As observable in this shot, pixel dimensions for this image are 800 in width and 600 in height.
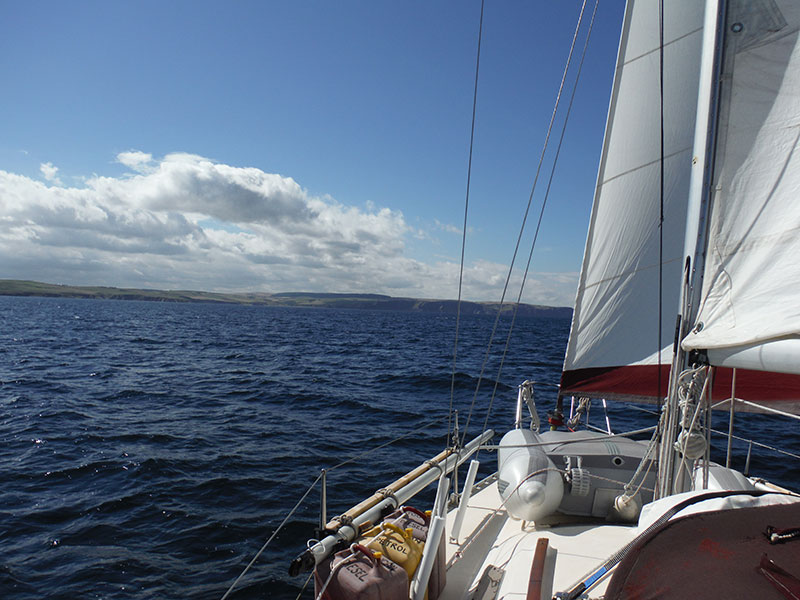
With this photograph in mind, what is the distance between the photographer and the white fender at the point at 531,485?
4.52m

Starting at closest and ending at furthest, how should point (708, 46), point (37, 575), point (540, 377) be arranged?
1. point (708, 46)
2. point (37, 575)
3. point (540, 377)

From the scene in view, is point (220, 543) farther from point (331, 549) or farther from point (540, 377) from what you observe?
point (540, 377)

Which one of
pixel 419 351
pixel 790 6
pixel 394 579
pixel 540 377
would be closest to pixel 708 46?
pixel 790 6

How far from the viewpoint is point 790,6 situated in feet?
9.97

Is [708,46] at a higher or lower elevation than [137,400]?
higher

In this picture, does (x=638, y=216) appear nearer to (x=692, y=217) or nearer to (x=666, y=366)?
(x=666, y=366)

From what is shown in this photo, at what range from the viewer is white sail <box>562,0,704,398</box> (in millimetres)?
4926

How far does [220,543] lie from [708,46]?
8.52m

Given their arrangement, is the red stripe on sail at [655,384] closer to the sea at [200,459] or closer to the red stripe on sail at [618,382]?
the red stripe on sail at [618,382]

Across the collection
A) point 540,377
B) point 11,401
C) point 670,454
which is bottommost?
point 11,401

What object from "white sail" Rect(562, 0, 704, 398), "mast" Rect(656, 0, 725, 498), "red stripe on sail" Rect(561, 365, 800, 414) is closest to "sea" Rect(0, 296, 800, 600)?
"red stripe on sail" Rect(561, 365, 800, 414)

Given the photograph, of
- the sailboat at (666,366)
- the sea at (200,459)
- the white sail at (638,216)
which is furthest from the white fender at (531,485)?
the white sail at (638,216)

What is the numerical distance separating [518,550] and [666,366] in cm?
252

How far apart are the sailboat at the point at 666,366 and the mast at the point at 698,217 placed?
13 millimetres
